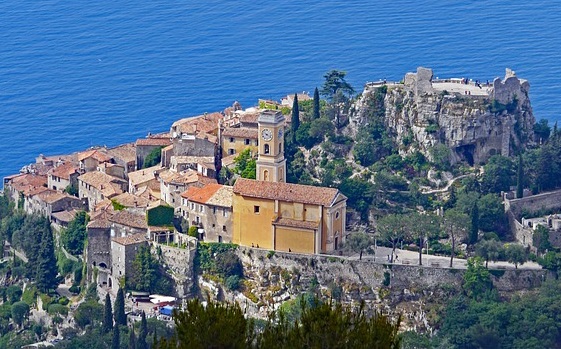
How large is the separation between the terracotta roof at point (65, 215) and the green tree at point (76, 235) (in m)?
0.94

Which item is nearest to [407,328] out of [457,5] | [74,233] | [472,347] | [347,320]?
[472,347]

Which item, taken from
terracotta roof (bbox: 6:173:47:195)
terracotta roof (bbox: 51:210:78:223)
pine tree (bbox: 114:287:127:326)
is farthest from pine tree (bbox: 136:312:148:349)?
terracotta roof (bbox: 6:173:47:195)

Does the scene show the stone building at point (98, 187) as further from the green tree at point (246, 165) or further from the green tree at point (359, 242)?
the green tree at point (359, 242)

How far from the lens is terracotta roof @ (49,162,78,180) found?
371 ft

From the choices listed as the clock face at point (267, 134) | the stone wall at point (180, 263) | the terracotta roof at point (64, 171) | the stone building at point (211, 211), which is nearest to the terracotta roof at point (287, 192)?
the stone building at point (211, 211)

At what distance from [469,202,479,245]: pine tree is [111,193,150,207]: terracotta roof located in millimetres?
18998

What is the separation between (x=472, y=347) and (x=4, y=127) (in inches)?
2615

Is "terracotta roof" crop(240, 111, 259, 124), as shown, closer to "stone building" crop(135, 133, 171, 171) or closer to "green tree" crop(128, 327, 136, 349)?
"stone building" crop(135, 133, 171, 171)

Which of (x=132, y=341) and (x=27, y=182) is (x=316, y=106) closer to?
(x=27, y=182)

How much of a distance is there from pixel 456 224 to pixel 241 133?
15679 millimetres

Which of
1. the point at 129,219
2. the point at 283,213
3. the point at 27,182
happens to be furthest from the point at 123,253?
the point at 27,182

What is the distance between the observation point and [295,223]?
98938 millimetres

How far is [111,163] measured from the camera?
113 m

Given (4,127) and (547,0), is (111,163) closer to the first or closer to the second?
(4,127)
